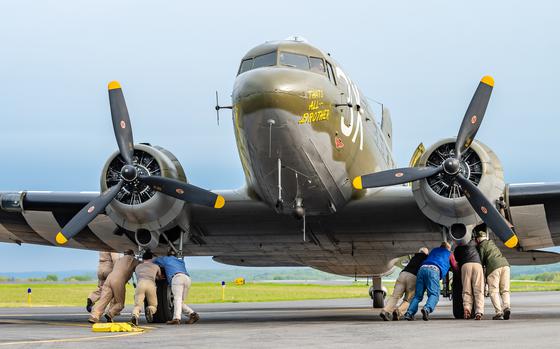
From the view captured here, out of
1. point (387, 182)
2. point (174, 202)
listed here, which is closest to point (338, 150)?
point (387, 182)

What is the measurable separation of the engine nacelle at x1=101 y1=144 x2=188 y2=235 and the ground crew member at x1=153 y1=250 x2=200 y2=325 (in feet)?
4.56

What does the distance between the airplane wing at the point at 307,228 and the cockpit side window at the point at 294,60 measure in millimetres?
3469

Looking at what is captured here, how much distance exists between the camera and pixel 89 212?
61.1ft

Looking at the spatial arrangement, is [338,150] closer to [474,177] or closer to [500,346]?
[474,177]

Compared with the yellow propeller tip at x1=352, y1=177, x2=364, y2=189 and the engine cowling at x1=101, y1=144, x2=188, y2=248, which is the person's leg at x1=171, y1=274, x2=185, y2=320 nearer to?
the engine cowling at x1=101, y1=144, x2=188, y2=248

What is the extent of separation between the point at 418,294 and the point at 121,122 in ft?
25.1

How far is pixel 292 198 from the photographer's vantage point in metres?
18.2

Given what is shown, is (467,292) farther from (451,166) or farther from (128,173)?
(128,173)

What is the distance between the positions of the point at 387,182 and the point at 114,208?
19.9ft

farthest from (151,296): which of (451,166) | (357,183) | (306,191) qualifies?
(451,166)

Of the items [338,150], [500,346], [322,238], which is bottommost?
[500,346]

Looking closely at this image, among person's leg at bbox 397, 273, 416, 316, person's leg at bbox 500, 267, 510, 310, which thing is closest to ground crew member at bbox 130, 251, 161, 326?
person's leg at bbox 397, 273, 416, 316

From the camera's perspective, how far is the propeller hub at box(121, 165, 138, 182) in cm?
1802

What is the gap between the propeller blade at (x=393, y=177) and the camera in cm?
1742
